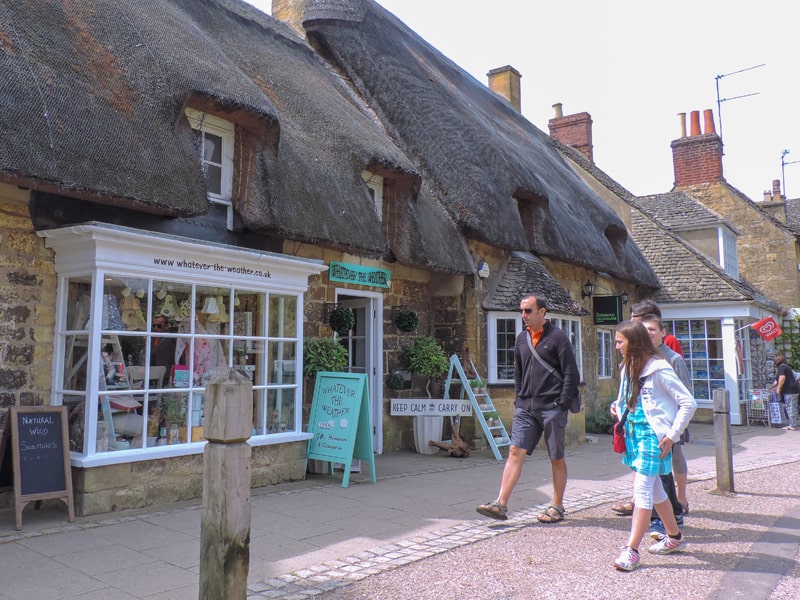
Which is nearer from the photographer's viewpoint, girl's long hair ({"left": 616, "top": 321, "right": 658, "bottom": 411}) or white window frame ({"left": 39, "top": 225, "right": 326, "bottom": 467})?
girl's long hair ({"left": 616, "top": 321, "right": 658, "bottom": 411})

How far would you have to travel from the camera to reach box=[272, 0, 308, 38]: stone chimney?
39.4 ft

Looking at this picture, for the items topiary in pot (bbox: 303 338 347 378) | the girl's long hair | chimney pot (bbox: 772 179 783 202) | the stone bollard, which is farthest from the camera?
chimney pot (bbox: 772 179 783 202)

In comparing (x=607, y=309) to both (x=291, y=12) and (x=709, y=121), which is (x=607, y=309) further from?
(x=709, y=121)

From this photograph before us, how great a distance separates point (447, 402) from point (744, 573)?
5162 millimetres

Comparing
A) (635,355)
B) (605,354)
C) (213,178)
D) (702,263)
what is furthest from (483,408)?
(702,263)

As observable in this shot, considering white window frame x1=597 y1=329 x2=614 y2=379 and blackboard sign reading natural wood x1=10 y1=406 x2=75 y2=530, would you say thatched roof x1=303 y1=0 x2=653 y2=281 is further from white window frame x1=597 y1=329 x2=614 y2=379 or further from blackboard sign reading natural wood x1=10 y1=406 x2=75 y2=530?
blackboard sign reading natural wood x1=10 y1=406 x2=75 y2=530

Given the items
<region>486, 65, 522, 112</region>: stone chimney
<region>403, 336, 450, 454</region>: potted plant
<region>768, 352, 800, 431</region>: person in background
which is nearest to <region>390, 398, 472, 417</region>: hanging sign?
<region>403, 336, 450, 454</region>: potted plant

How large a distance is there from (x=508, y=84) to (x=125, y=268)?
57.0ft

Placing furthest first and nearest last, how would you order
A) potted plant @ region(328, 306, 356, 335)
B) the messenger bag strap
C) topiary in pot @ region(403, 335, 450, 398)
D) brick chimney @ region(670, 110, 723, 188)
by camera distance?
brick chimney @ region(670, 110, 723, 188) → topiary in pot @ region(403, 335, 450, 398) → potted plant @ region(328, 306, 356, 335) → the messenger bag strap

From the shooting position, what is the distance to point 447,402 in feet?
29.8

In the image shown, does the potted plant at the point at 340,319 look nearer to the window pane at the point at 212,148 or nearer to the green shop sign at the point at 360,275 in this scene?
the green shop sign at the point at 360,275

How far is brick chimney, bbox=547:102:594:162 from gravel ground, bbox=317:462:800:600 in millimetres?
17204

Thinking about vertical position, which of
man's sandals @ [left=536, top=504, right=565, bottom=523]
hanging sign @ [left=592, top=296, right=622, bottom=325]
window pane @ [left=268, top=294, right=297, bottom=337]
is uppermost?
hanging sign @ [left=592, top=296, right=622, bottom=325]

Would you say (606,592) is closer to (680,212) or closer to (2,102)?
(2,102)
